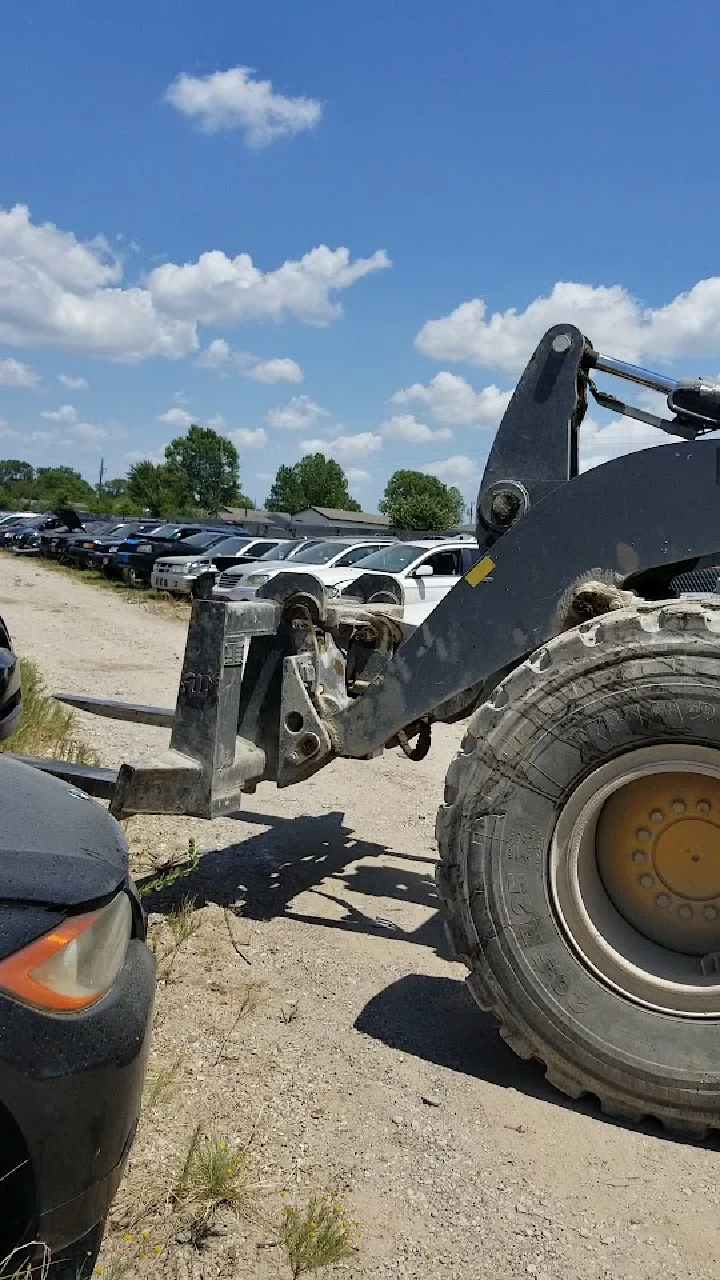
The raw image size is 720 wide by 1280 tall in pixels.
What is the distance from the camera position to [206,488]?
394 ft

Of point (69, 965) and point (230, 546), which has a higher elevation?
point (230, 546)

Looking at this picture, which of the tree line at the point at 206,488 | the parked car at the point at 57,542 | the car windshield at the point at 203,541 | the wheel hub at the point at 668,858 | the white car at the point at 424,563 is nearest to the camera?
the wheel hub at the point at 668,858

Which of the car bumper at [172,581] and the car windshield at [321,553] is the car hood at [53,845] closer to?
the car windshield at [321,553]

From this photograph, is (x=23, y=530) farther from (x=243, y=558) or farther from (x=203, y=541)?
(x=243, y=558)

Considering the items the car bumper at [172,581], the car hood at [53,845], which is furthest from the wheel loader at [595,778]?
the car bumper at [172,581]

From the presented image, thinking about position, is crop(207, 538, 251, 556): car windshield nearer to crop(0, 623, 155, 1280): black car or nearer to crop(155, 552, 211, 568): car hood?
crop(155, 552, 211, 568): car hood

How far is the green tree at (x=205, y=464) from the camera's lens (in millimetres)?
118812

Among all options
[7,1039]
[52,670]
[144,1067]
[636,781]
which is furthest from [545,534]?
[52,670]

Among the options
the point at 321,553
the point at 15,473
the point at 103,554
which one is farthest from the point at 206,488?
the point at 321,553

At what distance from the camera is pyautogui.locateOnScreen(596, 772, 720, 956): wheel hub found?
10.1 feet

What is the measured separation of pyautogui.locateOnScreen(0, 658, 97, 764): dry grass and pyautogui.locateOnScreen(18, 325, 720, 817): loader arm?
67.4 inches

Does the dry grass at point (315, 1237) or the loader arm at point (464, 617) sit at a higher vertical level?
the loader arm at point (464, 617)

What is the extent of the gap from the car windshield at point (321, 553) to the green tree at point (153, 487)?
278ft

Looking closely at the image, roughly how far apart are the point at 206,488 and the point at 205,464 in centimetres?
285
